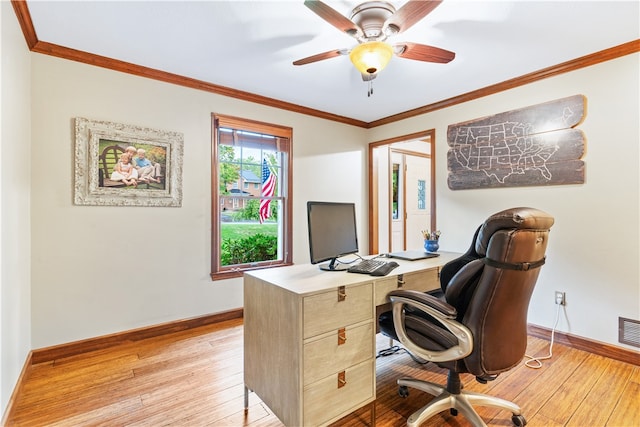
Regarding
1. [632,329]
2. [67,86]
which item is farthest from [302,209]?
[632,329]

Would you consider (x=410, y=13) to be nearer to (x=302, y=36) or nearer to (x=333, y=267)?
(x=302, y=36)

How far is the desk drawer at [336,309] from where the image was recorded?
4.61ft

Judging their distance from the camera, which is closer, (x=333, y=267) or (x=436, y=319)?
(x=436, y=319)

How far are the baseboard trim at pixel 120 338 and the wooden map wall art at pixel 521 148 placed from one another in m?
3.00

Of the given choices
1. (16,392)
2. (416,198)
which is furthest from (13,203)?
(416,198)

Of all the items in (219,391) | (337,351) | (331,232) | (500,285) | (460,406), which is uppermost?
(331,232)

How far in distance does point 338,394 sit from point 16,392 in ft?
6.45

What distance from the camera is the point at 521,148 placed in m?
Result: 2.90

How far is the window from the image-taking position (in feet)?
10.6

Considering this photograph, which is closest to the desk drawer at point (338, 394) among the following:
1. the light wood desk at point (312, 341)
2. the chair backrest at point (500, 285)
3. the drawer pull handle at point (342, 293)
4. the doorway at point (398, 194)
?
the light wood desk at point (312, 341)

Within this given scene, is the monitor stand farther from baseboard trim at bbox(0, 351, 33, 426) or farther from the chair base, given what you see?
baseboard trim at bbox(0, 351, 33, 426)

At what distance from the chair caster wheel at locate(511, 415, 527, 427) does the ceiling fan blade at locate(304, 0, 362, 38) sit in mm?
2370

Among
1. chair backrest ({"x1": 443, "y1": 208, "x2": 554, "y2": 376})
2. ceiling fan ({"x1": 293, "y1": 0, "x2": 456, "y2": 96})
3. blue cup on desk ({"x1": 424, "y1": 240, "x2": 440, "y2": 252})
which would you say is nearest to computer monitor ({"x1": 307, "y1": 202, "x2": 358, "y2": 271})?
chair backrest ({"x1": 443, "y1": 208, "x2": 554, "y2": 376})

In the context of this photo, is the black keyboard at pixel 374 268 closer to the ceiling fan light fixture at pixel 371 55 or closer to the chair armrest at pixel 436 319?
the chair armrest at pixel 436 319
